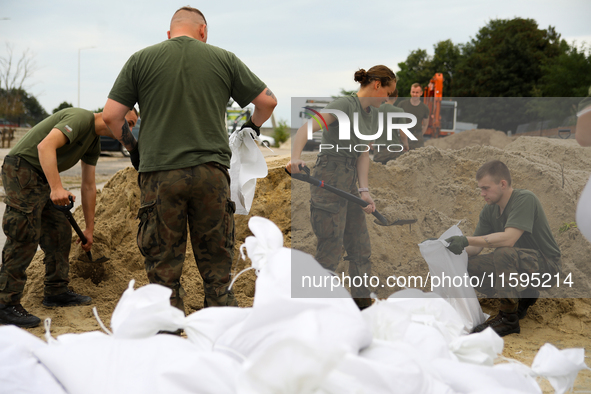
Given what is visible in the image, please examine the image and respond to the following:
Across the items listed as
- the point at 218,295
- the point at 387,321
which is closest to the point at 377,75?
the point at 218,295

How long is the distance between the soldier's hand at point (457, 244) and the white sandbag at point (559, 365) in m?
1.68

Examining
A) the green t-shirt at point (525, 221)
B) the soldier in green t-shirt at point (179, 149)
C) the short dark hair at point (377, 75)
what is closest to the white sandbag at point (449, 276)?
the green t-shirt at point (525, 221)

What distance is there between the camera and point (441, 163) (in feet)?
14.3

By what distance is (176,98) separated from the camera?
2320 mm

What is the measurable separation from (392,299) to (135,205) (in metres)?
3.39

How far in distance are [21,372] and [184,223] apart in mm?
1241

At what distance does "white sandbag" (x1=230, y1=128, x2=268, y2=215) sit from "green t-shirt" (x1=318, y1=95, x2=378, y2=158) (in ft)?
1.67

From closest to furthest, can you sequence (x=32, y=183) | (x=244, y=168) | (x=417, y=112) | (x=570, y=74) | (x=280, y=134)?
(x=32, y=183) → (x=244, y=168) → (x=417, y=112) → (x=570, y=74) → (x=280, y=134)

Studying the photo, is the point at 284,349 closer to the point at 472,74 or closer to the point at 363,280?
the point at 363,280

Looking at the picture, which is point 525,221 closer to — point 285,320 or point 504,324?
point 504,324

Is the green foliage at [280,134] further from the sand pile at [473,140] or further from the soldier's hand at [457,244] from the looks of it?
the soldier's hand at [457,244]

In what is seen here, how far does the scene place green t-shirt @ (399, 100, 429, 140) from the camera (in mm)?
4179

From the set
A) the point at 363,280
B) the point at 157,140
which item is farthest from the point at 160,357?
the point at 363,280

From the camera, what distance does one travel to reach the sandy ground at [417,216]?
11.7 ft
